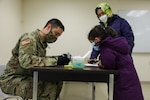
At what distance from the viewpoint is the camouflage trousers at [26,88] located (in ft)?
6.28

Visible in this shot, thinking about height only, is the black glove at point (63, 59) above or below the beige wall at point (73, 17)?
below

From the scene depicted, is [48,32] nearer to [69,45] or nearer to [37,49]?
[37,49]

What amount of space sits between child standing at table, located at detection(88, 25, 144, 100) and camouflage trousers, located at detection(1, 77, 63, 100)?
0.59 m

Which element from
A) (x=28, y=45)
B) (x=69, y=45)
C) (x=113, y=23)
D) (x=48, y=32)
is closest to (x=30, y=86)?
(x=28, y=45)

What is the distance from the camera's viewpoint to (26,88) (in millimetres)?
1910

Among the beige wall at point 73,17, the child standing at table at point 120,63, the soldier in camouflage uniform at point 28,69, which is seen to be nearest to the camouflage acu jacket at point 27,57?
the soldier in camouflage uniform at point 28,69

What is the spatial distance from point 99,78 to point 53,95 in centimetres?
57

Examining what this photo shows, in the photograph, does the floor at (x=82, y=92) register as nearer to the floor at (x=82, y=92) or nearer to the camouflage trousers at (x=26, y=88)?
the floor at (x=82, y=92)

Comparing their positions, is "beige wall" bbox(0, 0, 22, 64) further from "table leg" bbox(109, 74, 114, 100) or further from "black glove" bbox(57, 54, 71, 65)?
"table leg" bbox(109, 74, 114, 100)

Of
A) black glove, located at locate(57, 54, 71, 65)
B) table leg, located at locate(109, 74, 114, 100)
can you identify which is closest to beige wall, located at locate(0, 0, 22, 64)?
black glove, located at locate(57, 54, 71, 65)

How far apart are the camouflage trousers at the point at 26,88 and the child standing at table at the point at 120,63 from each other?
588 mm

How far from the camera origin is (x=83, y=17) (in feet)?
16.9

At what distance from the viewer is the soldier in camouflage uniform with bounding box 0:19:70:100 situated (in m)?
1.86

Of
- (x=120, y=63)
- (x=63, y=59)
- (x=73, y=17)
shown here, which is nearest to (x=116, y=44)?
(x=120, y=63)
